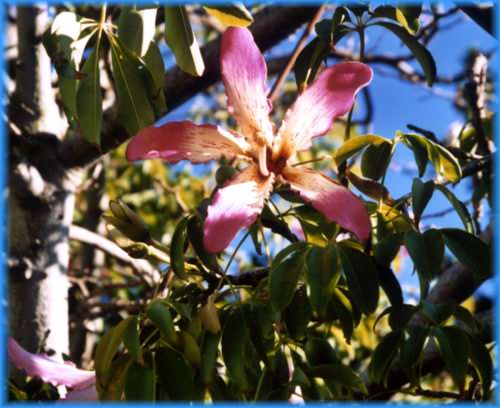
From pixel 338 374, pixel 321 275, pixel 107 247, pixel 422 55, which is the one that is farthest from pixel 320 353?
pixel 107 247

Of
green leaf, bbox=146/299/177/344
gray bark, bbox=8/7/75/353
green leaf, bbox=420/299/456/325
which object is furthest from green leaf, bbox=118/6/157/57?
gray bark, bbox=8/7/75/353

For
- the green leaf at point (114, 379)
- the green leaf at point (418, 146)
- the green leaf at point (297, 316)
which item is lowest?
the green leaf at point (114, 379)

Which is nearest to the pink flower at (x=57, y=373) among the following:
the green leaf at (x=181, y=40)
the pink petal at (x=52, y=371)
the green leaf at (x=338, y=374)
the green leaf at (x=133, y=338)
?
the pink petal at (x=52, y=371)

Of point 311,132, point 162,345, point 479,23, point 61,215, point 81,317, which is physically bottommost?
point 81,317

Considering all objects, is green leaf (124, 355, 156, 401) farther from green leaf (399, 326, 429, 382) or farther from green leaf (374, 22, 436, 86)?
green leaf (374, 22, 436, 86)

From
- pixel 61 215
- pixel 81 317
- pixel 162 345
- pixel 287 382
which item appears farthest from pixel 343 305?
pixel 81 317

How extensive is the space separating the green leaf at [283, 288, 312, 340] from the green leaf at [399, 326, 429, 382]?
4.6 inches

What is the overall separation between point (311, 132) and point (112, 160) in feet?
6.58

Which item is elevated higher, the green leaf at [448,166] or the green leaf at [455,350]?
the green leaf at [448,166]

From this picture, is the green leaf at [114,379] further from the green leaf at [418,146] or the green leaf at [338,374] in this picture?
the green leaf at [418,146]

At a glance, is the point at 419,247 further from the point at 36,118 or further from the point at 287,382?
the point at 36,118

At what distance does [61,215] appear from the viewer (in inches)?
60.6

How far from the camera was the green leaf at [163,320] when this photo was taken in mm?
793

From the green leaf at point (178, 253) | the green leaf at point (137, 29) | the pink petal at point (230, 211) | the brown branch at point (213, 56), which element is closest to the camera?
the pink petal at point (230, 211)
